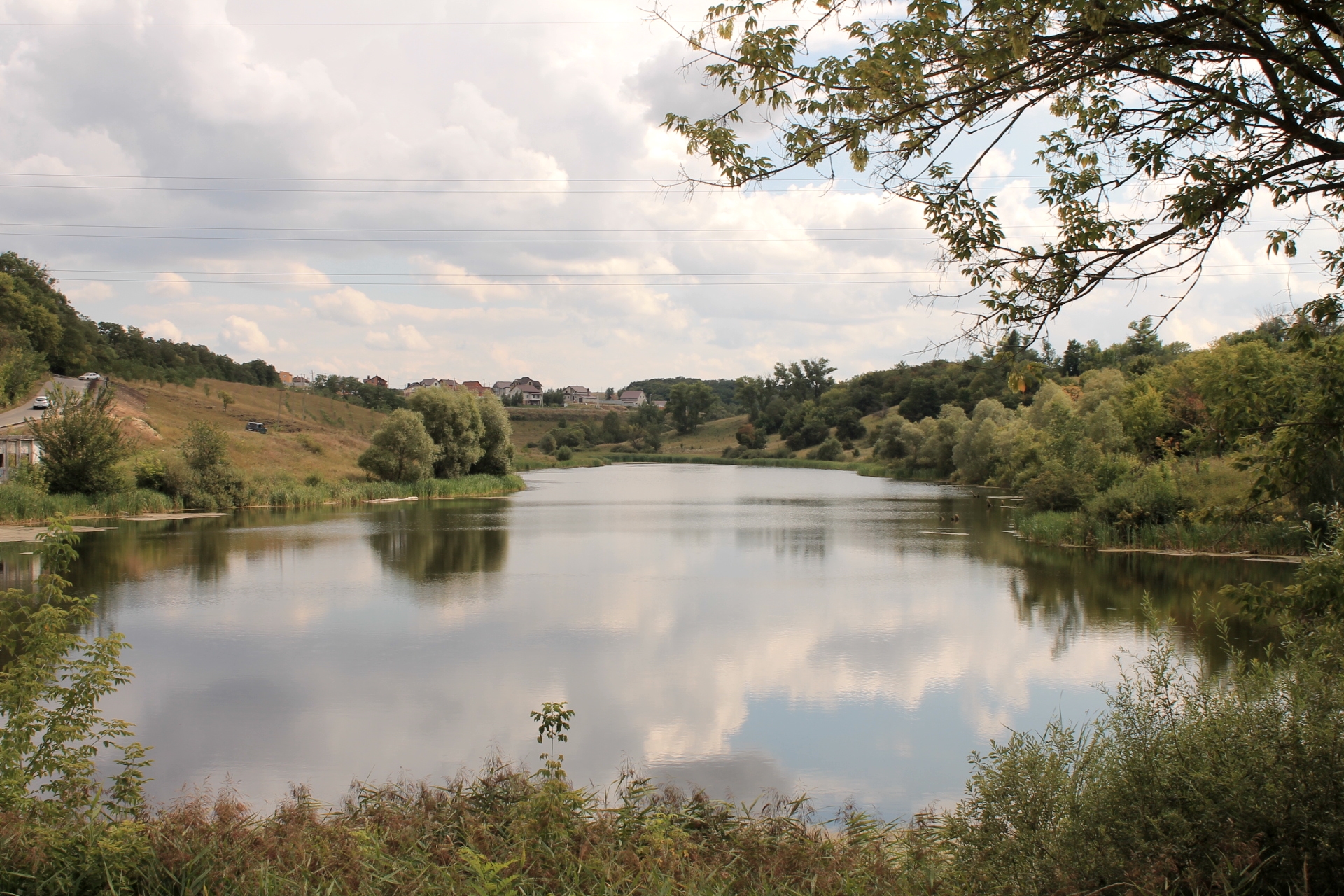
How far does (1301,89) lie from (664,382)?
183 metres

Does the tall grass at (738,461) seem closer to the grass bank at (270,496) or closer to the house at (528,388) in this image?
the grass bank at (270,496)

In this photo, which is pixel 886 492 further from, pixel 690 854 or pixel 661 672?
pixel 690 854

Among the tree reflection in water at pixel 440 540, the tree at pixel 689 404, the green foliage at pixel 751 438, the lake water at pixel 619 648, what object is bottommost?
the lake water at pixel 619 648

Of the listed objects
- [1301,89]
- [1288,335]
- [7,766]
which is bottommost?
[7,766]

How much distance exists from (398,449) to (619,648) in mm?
31852

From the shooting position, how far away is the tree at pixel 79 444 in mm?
26734

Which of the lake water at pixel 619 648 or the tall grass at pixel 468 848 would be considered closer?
the tall grass at pixel 468 848

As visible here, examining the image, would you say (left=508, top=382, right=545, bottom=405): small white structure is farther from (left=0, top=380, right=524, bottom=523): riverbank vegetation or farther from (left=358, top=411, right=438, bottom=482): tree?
(left=358, top=411, right=438, bottom=482): tree

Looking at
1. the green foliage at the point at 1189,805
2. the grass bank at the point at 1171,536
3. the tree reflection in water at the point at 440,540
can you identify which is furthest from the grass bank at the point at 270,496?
the grass bank at the point at 1171,536

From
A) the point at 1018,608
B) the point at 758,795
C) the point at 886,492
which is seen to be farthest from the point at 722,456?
the point at 758,795

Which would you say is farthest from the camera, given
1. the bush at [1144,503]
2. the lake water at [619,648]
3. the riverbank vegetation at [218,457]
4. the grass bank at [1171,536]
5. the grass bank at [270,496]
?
the riverbank vegetation at [218,457]

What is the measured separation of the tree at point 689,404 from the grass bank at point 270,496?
204ft

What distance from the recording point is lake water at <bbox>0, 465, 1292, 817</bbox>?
793 centimetres

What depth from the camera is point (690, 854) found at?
17.6 ft
